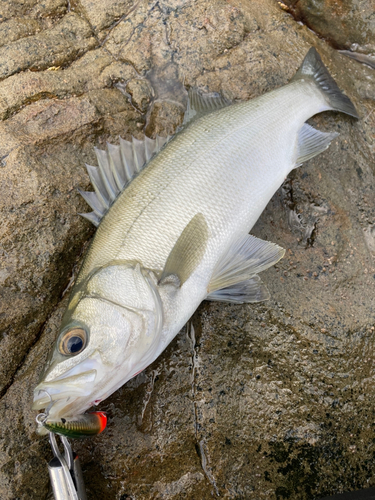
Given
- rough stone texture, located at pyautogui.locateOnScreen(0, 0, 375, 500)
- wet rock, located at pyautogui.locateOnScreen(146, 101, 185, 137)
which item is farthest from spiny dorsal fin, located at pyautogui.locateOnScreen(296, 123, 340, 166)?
wet rock, located at pyautogui.locateOnScreen(146, 101, 185, 137)

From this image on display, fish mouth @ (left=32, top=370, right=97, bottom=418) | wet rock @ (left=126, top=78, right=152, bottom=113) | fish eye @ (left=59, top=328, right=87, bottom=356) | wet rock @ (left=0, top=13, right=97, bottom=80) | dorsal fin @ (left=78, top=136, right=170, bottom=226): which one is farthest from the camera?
wet rock @ (left=126, top=78, right=152, bottom=113)

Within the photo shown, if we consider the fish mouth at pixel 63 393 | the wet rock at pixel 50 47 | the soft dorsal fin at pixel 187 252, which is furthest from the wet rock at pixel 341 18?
the fish mouth at pixel 63 393

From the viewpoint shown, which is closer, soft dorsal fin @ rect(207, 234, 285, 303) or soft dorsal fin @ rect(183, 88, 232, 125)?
soft dorsal fin @ rect(207, 234, 285, 303)

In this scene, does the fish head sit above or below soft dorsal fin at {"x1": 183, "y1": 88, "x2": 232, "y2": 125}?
below

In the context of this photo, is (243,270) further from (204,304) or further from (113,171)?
(113,171)

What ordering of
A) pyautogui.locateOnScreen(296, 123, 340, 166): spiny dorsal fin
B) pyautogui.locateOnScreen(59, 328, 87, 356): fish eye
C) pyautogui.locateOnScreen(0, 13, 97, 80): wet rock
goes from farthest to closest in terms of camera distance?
1. pyautogui.locateOnScreen(0, 13, 97, 80): wet rock
2. pyautogui.locateOnScreen(296, 123, 340, 166): spiny dorsal fin
3. pyautogui.locateOnScreen(59, 328, 87, 356): fish eye

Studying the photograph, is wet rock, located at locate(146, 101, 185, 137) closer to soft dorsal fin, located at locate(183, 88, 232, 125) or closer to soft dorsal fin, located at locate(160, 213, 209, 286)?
soft dorsal fin, located at locate(183, 88, 232, 125)
